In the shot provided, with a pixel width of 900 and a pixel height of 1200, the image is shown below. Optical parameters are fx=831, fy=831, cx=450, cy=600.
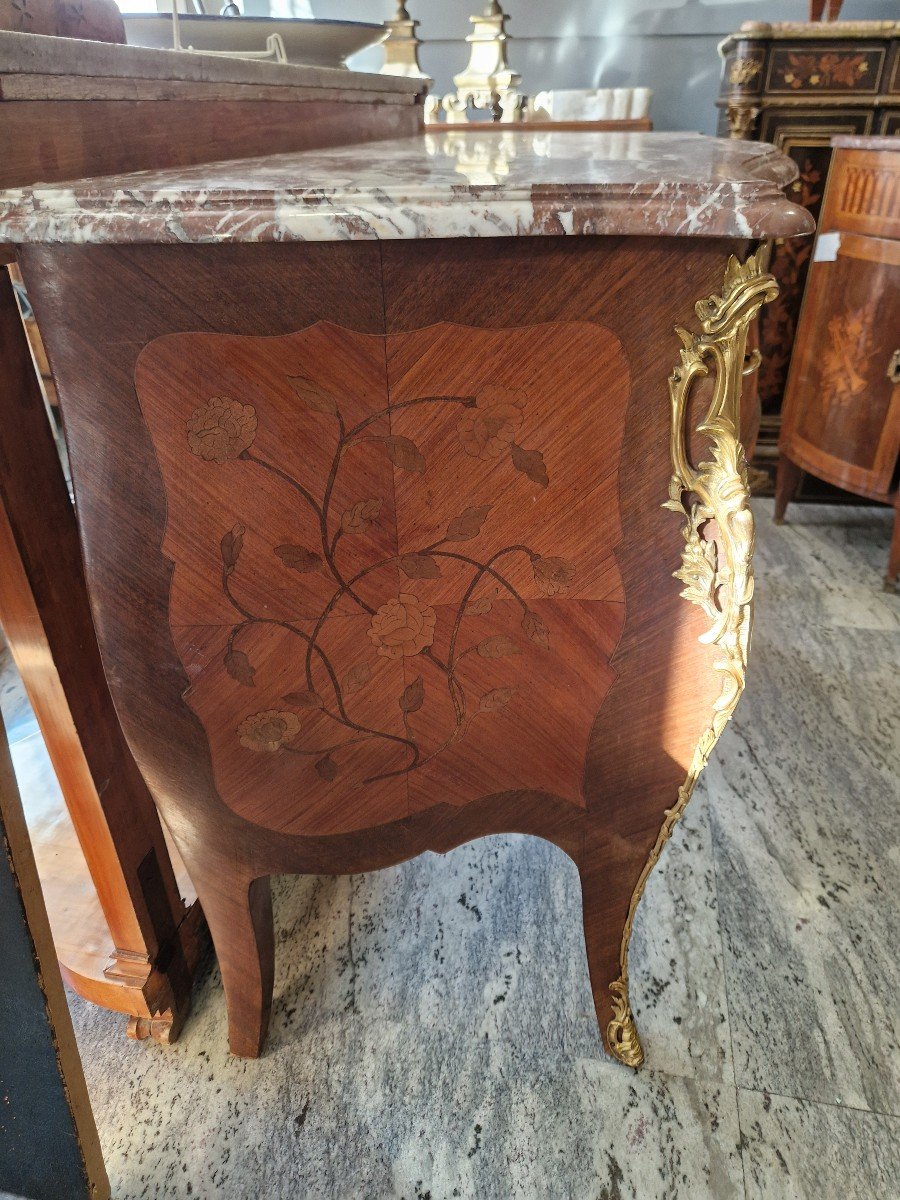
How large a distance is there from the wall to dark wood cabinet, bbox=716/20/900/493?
324mm

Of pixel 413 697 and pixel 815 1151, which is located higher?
pixel 413 697

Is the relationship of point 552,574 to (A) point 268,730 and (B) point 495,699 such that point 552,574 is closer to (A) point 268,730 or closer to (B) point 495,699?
(B) point 495,699

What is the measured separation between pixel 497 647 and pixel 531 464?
0.54 feet

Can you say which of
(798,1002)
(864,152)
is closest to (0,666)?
(798,1002)

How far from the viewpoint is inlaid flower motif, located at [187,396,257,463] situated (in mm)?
582

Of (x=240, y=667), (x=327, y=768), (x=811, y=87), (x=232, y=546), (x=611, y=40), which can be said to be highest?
(x=611, y=40)

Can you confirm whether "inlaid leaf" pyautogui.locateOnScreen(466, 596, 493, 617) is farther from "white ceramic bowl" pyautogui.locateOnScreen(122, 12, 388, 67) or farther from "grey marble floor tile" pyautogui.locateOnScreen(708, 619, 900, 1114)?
"white ceramic bowl" pyautogui.locateOnScreen(122, 12, 388, 67)

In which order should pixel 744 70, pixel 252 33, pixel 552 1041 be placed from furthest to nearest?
pixel 744 70
pixel 252 33
pixel 552 1041

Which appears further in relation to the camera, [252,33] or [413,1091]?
[252,33]

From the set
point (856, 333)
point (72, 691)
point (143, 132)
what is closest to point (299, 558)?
point (72, 691)

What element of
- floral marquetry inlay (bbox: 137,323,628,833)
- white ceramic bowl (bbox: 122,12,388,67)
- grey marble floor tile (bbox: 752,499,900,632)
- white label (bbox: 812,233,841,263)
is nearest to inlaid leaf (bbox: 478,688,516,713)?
floral marquetry inlay (bbox: 137,323,628,833)

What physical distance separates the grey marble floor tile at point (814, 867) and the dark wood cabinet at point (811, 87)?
3.98 ft

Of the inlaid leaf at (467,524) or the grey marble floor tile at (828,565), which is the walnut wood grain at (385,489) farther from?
the grey marble floor tile at (828,565)

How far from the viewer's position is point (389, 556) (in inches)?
25.4
